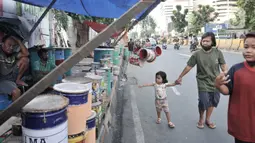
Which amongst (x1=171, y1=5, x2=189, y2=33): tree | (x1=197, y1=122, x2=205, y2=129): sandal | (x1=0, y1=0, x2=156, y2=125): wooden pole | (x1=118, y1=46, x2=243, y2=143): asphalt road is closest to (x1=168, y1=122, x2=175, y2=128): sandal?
(x1=118, y1=46, x2=243, y2=143): asphalt road

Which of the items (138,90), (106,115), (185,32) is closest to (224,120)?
(106,115)

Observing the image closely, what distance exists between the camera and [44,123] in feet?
5.24

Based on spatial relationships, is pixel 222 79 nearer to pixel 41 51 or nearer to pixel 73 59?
pixel 73 59

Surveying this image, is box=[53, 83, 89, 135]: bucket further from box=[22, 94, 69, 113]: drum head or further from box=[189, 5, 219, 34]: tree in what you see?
box=[189, 5, 219, 34]: tree

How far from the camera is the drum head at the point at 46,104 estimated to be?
1.63 metres

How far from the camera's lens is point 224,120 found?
15.7ft

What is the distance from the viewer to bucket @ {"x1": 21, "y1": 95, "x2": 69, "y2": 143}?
1.59m

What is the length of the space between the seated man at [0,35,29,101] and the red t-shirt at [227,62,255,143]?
9.42 feet

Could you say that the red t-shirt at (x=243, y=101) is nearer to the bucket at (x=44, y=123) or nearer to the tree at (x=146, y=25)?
the bucket at (x=44, y=123)

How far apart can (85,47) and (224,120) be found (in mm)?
3768

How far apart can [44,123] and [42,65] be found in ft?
10.1

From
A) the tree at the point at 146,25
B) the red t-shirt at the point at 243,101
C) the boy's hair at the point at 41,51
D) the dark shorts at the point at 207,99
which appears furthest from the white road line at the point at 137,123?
the tree at the point at 146,25

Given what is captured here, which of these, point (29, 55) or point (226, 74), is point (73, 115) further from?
point (29, 55)

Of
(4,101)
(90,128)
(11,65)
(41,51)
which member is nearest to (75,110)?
(90,128)
